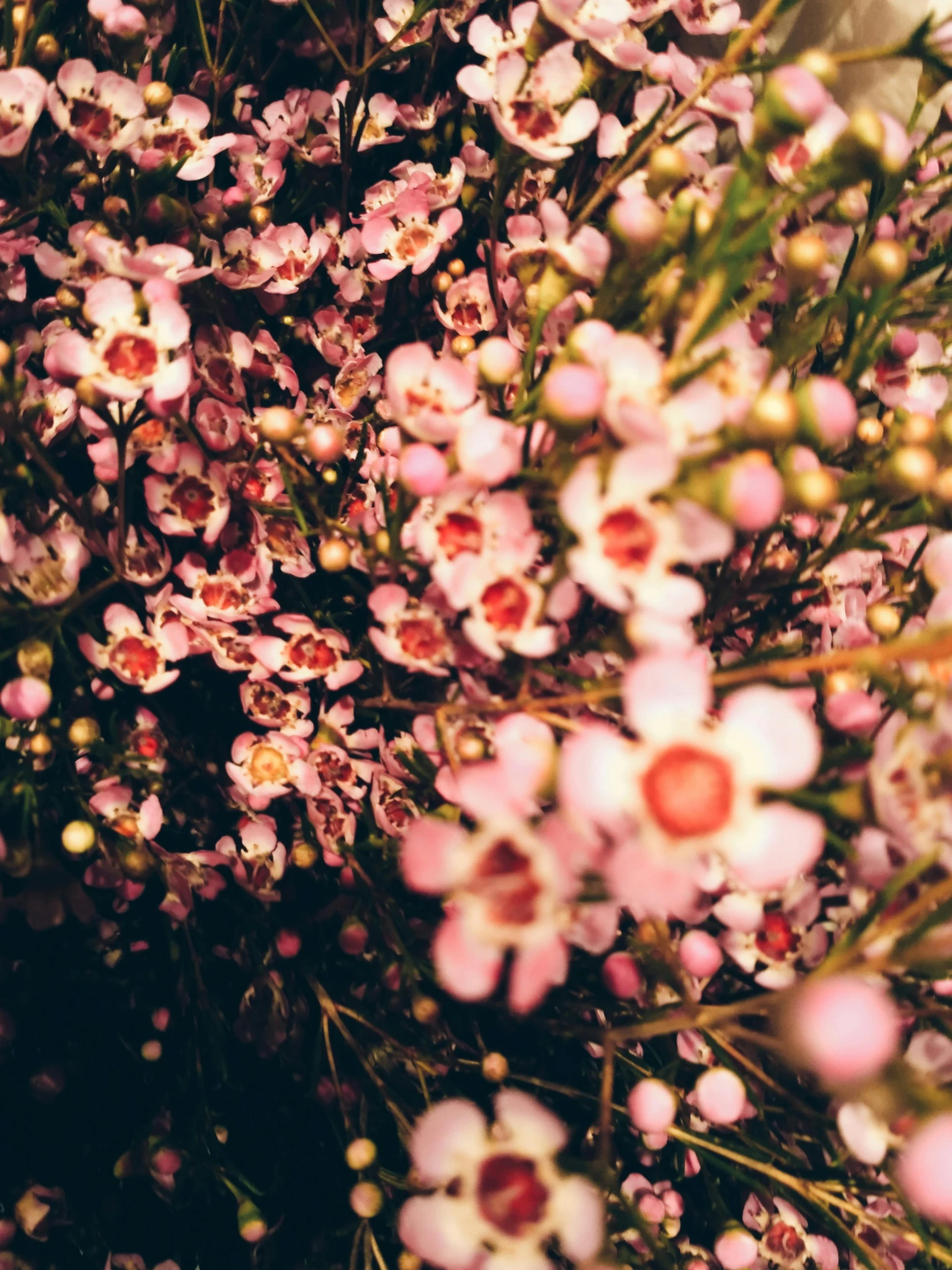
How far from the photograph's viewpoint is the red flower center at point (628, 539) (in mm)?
484

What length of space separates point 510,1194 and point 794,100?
0.70 meters

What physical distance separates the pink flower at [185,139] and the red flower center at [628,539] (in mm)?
569

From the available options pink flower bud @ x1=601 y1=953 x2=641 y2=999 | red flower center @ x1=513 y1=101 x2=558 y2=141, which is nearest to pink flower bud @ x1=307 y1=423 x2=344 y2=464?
red flower center @ x1=513 y1=101 x2=558 y2=141

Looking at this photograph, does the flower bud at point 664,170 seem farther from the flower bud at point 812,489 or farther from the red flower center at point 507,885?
the red flower center at point 507,885

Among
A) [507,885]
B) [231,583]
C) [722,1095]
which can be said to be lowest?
[722,1095]

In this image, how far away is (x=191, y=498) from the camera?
2.51 ft

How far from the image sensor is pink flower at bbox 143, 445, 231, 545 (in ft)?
2.41

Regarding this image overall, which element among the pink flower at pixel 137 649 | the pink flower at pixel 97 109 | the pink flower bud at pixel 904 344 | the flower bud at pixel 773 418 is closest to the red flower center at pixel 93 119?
the pink flower at pixel 97 109

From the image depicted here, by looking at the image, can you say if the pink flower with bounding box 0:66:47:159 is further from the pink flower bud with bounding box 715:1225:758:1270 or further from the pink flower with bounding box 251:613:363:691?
the pink flower bud with bounding box 715:1225:758:1270

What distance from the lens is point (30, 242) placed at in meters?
0.83

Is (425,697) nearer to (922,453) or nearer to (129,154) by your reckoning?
(922,453)

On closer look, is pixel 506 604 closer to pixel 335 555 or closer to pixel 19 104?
pixel 335 555

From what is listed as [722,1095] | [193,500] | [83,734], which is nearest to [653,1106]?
[722,1095]

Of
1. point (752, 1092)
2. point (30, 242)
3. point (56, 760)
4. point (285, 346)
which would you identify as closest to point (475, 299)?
point (285, 346)
